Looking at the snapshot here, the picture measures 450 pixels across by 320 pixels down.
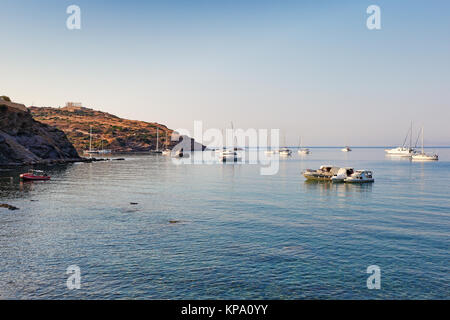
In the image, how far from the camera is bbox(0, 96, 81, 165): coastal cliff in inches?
4601

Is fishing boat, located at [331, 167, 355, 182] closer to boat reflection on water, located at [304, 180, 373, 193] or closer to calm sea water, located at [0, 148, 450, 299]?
boat reflection on water, located at [304, 180, 373, 193]

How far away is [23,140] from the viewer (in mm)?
132625

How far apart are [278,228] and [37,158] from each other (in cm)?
12364

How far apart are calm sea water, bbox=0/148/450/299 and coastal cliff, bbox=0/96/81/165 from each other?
234ft

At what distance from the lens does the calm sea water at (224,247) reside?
21.4 meters

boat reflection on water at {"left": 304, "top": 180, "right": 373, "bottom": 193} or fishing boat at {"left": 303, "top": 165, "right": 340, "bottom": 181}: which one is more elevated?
fishing boat at {"left": 303, "top": 165, "right": 340, "bottom": 181}

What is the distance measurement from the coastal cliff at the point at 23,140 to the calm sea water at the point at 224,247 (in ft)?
234

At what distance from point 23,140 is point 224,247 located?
133m
